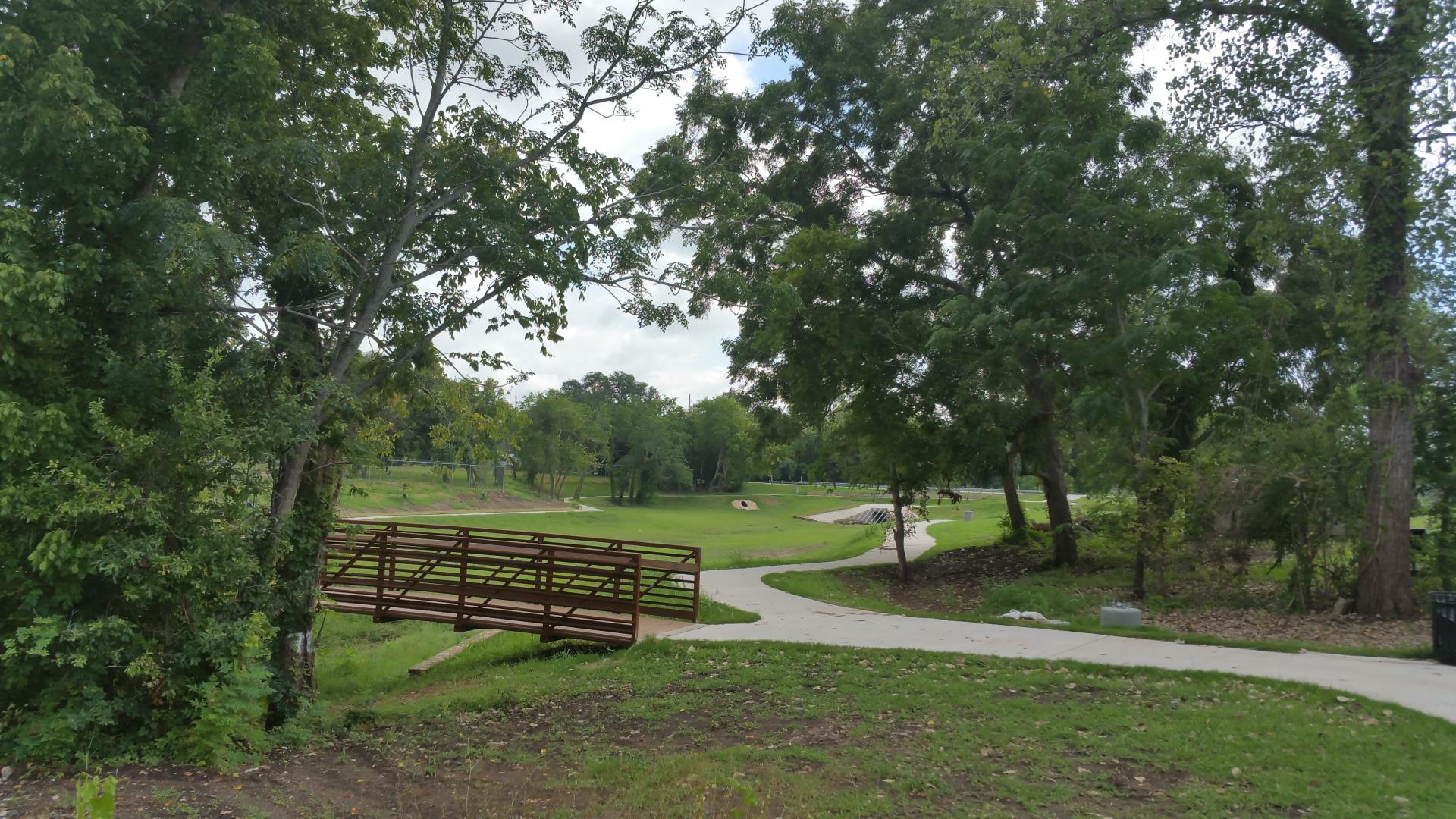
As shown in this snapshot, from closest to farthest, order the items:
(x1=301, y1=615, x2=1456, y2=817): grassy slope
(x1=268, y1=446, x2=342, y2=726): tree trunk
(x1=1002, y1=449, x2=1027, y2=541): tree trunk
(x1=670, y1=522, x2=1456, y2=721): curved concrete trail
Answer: (x1=301, y1=615, x2=1456, y2=817): grassy slope < (x1=670, y1=522, x2=1456, y2=721): curved concrete trail < (x1=268, y1=446, x2=342, y2=726): tree trunk < (x1=1002, y1=449, x2=1027, y2=541): tree trunk

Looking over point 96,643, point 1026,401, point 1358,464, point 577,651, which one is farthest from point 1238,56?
point 96,643

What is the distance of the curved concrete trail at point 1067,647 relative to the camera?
7750 millimetres

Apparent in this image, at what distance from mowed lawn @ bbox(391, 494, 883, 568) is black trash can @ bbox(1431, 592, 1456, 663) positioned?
14631 millimetres

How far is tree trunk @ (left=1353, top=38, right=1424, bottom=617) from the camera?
11.0m

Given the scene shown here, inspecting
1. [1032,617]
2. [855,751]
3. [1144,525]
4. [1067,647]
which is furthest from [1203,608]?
[855,751]

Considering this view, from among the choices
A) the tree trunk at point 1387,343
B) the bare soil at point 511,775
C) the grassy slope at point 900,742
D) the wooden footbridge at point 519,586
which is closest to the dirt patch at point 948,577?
the wooden footbridge at point 519,586

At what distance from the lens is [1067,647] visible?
33.2ft

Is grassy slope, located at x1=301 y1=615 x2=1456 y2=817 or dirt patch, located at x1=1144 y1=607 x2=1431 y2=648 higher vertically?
dirt patch, located at x1=1144 y1=607 x2=1431 y2=648

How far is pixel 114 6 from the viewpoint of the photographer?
282 inches

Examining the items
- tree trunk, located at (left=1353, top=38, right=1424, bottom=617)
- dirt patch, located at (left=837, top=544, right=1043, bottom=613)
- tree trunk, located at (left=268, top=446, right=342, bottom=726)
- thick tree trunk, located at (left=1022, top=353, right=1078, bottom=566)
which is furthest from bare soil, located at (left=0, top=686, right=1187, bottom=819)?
thick tree trunk, located at (left=1022, top=353, right=1078, bottom=566)

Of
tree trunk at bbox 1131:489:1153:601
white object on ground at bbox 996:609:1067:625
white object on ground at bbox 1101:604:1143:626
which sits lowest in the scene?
white object on ground at bbox 996:609:1067:625

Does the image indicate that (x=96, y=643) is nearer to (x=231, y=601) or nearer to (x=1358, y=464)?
(x=231, y=601)

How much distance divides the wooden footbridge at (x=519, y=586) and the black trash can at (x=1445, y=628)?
8594 mm

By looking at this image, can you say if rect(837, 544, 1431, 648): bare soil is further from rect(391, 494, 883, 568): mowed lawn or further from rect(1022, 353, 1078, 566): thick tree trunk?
rect(391, 494, 883, 568): mowed lawn
